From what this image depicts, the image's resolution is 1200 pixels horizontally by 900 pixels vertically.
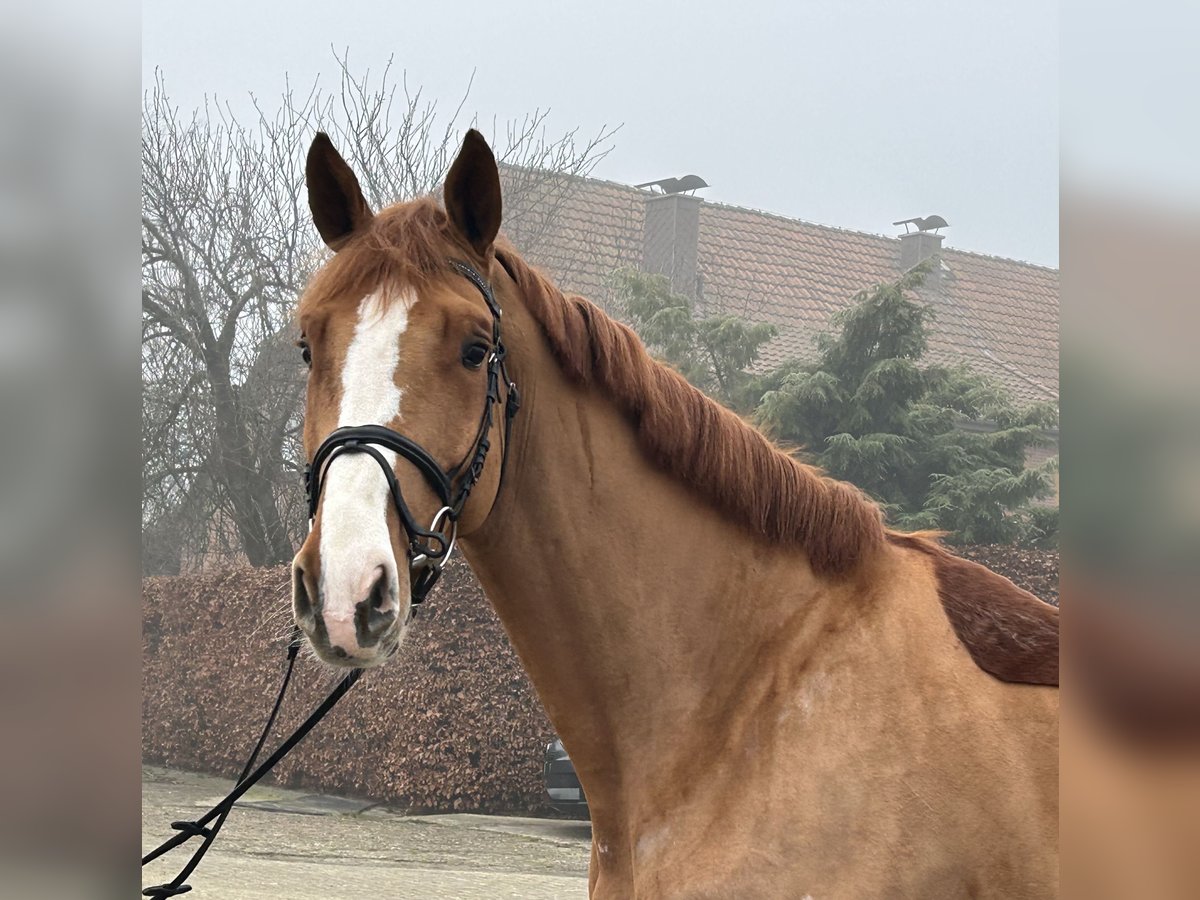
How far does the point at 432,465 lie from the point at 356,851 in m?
7.76

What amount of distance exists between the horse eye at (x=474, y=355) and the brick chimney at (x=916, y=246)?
55.8ft

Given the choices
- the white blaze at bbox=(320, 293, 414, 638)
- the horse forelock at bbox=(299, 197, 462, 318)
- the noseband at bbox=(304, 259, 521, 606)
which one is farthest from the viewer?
the horse forelock at bbox=(299, 197, 462, 318)

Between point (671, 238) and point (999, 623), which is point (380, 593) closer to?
point (999, 623)

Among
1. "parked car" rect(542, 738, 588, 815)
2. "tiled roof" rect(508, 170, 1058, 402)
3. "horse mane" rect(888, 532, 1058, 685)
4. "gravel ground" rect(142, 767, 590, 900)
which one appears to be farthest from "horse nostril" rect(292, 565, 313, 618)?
"tiled roof" rect(508, 170, 1058, 402)

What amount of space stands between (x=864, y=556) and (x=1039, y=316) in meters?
16.9

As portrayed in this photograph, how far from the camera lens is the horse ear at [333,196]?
99.7 inches

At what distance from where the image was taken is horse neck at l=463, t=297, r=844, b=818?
252 cm

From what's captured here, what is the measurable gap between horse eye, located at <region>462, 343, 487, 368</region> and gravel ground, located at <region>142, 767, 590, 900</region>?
5682mm

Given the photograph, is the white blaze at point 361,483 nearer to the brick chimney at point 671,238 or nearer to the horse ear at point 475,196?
the horse ear at point 475,196

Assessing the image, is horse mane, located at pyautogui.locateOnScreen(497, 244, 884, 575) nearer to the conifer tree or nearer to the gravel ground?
the gravel ground
